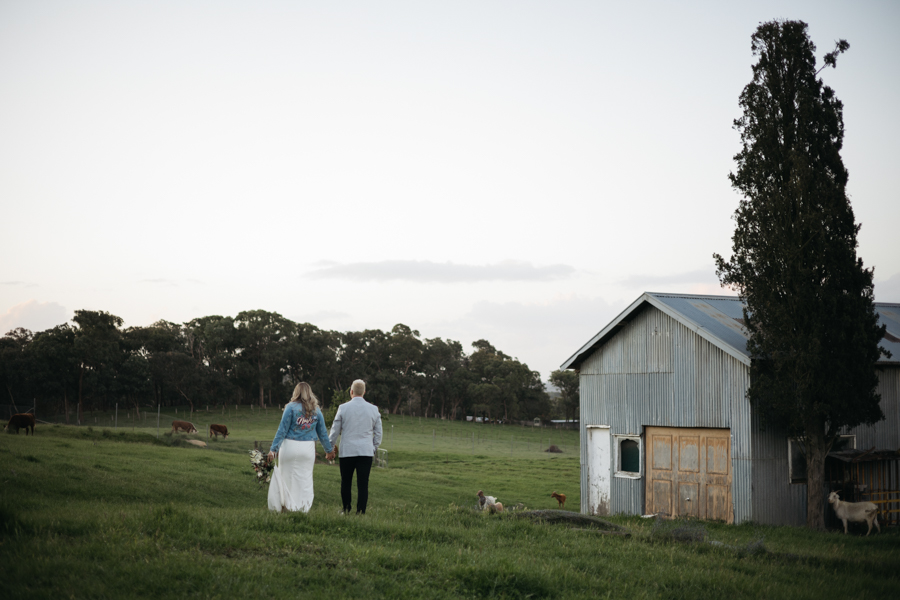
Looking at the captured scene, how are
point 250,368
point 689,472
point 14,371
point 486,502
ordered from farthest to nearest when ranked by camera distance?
point 250,368 < point 14,371 < point 689,472 < point 486,502

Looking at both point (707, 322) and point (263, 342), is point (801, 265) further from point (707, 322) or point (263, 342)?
point (263, 342)

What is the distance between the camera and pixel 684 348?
1809cm

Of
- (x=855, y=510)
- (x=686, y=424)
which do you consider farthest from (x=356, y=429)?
(x=855, y=510)

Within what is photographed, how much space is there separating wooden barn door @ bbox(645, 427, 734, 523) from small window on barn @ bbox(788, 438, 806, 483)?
1541 millimetres

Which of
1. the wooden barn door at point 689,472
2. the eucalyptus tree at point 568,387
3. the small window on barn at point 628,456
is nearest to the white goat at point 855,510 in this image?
the wooden barn door at point 689,472

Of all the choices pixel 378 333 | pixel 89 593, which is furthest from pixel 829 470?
pixel 378 333

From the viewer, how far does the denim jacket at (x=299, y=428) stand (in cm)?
1004

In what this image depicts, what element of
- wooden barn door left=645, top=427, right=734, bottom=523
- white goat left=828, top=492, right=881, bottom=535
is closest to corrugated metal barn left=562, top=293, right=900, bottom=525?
wooden barn door left=645, top=427, right=734, bottom=523

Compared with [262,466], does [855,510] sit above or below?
below

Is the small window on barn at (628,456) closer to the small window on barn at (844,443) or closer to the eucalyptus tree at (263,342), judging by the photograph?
the small window on barn at (844,443)

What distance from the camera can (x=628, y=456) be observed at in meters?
19.4

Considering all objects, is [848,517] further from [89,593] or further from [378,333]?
[378,333]

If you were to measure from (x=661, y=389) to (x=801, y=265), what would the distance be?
15.9ft

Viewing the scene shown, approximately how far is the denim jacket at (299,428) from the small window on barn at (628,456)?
11366 millimetres
